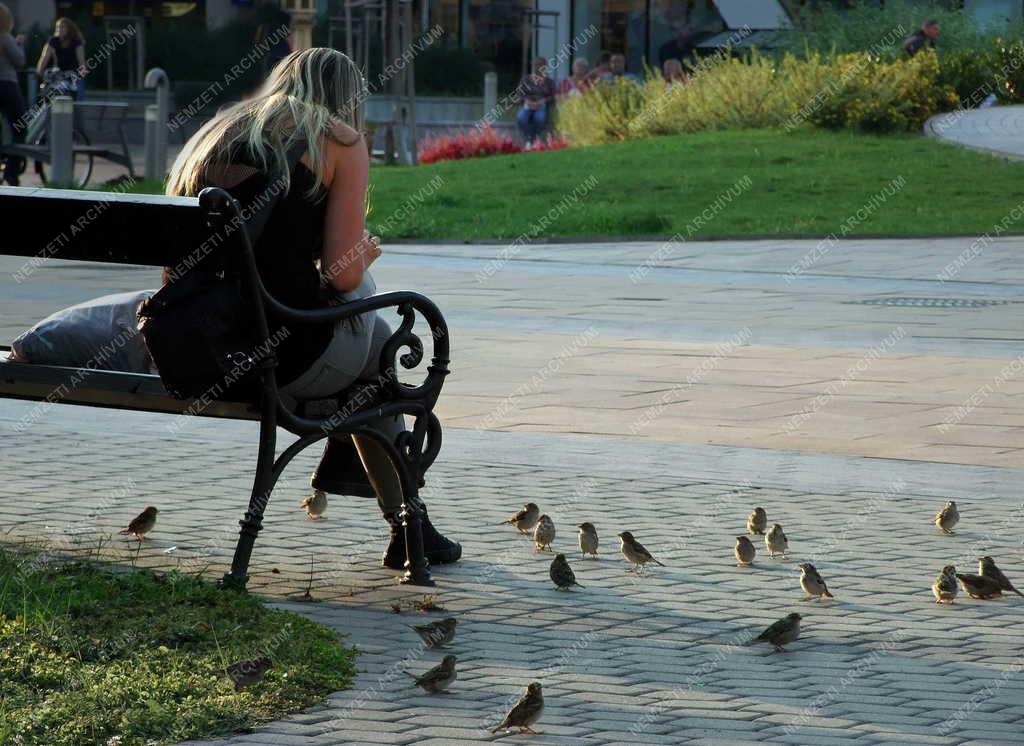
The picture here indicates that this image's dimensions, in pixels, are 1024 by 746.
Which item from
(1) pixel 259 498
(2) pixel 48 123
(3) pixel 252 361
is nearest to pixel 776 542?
(1) pixel 259 498

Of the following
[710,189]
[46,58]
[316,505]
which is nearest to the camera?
[316,505]

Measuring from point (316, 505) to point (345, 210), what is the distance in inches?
63.3

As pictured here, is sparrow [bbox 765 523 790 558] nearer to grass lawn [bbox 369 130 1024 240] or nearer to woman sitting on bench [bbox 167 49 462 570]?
woman sitting on bench [bbox 167 49 462 570]

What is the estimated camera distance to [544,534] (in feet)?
20.7

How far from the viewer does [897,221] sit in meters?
20.4

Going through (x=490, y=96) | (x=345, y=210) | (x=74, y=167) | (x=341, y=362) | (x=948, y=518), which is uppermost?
(x=345, y=210)

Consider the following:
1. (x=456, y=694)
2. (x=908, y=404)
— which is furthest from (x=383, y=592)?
(x=908, y=404)

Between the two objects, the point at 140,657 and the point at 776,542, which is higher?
the point at 140,657

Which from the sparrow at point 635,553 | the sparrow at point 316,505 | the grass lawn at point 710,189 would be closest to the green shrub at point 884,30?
the grass lawn at point 710,189

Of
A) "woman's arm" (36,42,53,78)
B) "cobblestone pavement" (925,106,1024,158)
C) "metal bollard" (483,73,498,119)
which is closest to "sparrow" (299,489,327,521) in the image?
"cobblestone pavement" (925,106,1024,158)

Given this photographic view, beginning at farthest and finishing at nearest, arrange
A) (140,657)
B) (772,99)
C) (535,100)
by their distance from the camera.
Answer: (535,100) < (772,99) < (140,657)

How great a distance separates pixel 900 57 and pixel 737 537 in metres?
25.7

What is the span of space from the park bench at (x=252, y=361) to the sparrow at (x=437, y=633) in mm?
718

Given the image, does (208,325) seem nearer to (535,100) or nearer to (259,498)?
(259,498)
